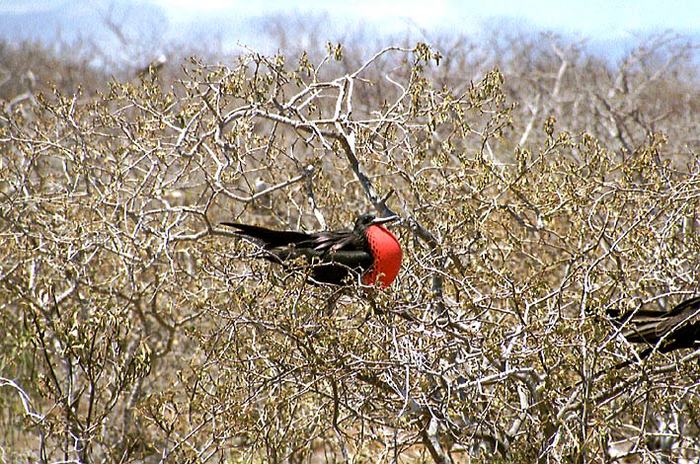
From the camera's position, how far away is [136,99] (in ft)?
12.6

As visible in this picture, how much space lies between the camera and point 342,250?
10.1ft

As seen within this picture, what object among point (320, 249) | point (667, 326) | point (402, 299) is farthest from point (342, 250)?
point (667, 326)

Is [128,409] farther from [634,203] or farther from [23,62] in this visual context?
[23,62]

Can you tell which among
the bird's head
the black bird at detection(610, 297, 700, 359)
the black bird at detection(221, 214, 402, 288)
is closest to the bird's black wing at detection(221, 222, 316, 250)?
the black bird at detection(221, 214, 402, 288)

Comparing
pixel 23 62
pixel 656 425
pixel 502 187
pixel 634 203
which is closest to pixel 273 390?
pixel 502 187

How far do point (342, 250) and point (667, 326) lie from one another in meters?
1.06

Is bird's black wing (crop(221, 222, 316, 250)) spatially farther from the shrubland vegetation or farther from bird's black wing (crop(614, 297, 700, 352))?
bird's black wing (crop(614, 297, 700, 352))

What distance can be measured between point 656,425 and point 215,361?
237cm

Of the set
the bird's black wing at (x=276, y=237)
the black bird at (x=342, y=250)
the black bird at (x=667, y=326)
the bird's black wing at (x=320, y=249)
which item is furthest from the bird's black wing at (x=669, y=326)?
the bird's black wing at (x=276, y=237)

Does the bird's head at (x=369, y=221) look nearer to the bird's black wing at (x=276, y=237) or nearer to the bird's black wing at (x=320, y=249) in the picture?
the bird's black wing at (x=320, y=249)

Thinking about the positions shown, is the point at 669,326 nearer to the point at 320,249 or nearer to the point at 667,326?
the point at 667,326

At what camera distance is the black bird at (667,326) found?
112 inches

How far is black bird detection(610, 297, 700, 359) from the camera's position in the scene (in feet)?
9.36

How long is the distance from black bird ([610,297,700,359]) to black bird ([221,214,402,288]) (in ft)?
2.43
